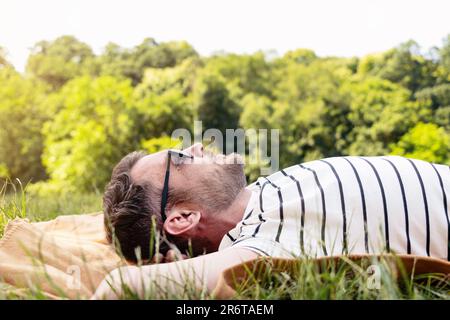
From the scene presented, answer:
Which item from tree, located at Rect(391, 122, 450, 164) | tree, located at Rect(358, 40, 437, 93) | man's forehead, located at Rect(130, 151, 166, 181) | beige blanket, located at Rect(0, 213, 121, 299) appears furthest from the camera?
tree, located at Rect(358, 40, 437, 93)

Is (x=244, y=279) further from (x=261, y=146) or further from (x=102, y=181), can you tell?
(x=261, y=146)

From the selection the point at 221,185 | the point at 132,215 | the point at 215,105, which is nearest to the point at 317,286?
the point at 221,185

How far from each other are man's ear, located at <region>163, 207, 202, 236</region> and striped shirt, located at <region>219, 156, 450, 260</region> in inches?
7.3

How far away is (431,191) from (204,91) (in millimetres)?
28114

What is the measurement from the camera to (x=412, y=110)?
30141 millimetres

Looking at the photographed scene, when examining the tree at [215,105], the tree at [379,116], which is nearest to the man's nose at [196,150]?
the tree at [215,105]

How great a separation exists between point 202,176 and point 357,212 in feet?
2.23

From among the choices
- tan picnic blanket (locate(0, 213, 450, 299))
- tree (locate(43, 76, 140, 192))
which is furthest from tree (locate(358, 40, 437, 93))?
tan picnic blanket (locate(0, 213, 450, 299))

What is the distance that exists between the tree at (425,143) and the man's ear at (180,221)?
92.3ft

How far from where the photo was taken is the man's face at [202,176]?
2.40 meters

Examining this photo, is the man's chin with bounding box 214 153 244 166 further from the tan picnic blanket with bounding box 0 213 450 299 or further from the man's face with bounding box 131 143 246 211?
the tan picnic blanket with bounding box 0 213 450 299

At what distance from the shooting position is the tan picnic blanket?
172 centimetres
